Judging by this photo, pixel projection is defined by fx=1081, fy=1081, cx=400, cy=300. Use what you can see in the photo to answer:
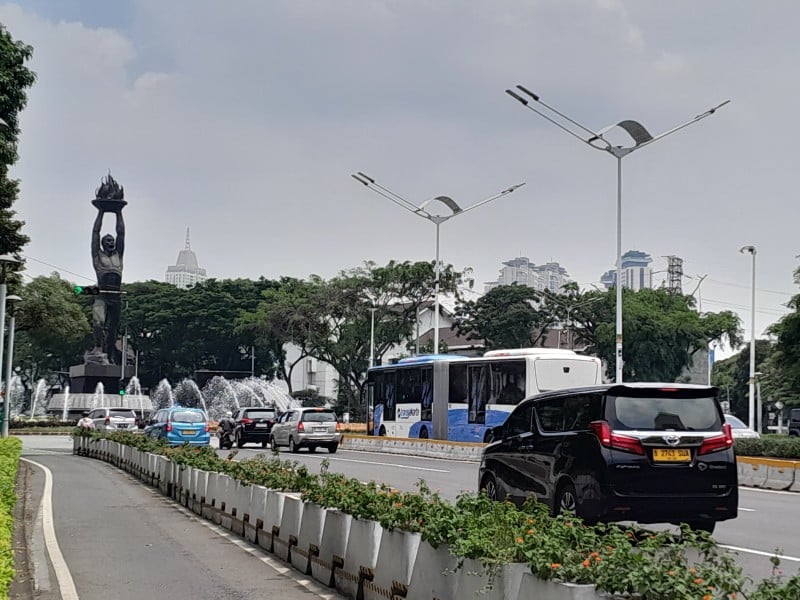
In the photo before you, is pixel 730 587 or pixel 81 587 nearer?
pixel 730 587

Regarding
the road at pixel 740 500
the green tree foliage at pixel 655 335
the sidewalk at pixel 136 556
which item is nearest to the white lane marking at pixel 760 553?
the road at pixel 740 500

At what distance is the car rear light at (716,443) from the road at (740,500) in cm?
114

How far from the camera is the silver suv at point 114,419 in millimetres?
51656

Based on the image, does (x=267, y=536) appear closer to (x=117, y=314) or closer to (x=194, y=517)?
(x=194, y=517)

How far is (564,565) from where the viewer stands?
5883 millimetres

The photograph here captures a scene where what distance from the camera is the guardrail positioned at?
2345 centimetres

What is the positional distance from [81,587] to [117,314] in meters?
71.2

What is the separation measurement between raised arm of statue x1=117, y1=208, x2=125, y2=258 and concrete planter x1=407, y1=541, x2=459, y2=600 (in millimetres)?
72654

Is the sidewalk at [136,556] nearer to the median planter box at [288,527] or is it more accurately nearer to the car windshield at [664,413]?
the median planter box at [288,527]

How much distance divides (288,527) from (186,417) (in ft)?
98.4

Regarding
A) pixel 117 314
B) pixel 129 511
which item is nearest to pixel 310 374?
pixel 117 314

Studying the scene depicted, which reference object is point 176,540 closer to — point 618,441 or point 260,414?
point 618,441

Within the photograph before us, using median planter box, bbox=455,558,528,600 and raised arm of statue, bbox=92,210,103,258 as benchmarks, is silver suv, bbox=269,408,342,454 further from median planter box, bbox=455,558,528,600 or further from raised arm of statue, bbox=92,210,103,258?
raised arm of statue, bbox=92,210,103,258

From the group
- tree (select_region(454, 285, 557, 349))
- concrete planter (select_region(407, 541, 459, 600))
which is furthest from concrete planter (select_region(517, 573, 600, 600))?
tree (select_region(454, 285, 557, 349))
